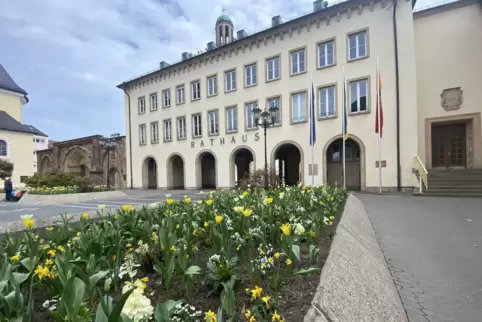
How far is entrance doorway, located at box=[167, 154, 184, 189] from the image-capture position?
2598 cm

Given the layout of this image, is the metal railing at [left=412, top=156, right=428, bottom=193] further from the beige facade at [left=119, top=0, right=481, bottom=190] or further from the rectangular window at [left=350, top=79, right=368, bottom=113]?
the rectangular window at [left=350, top=79, right=368, bottom=113]

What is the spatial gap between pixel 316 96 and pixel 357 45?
3828 mm

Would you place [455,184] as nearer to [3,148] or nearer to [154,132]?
[154,132]

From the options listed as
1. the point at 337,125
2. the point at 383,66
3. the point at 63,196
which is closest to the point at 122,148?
the point at 63,196

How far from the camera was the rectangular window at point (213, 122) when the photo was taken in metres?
22.6

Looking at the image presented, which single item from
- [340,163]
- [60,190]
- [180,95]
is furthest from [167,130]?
[340,163]

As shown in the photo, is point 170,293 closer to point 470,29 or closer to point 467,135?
point 467,135

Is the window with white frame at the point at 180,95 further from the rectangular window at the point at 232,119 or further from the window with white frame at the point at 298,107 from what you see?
the window with white frame at the point at 298,107

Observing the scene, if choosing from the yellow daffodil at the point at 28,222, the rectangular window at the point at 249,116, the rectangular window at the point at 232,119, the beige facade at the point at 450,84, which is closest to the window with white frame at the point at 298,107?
the rectangular window at the point at 249,116

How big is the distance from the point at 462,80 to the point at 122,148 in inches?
1197

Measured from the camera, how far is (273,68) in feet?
65.1

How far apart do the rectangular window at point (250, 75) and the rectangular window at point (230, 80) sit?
4.01ft

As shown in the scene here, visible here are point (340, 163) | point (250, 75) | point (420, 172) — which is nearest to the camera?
point (420, 172)

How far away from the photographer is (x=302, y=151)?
1841cm
